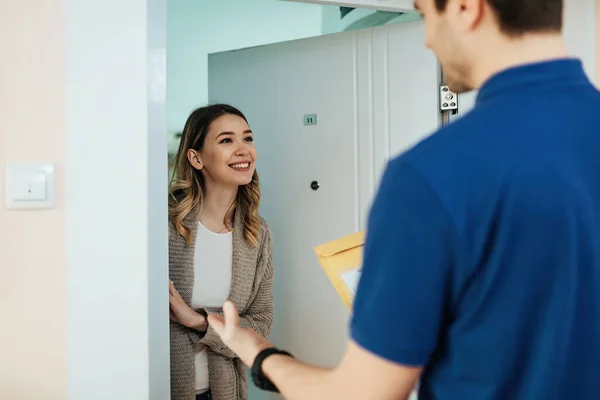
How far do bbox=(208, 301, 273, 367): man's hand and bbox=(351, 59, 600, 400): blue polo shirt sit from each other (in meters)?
0.22

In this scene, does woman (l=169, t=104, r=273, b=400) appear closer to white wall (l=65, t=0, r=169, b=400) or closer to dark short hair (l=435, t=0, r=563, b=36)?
white wall (l=65, t=0, r=169, b=400)

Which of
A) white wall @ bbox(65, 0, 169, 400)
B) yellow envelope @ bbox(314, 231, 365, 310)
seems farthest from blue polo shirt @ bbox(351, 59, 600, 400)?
white wall @ bbox(65, 0, 169, 400)

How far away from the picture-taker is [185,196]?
1825mm

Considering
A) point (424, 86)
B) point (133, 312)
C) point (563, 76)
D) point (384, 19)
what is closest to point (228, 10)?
point (384, 19)

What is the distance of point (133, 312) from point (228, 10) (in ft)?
6.60

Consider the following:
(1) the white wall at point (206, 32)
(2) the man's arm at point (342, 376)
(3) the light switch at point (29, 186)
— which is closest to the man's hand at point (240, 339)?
(2) the man's arm at point (342, 376)

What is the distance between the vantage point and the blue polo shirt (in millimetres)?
570

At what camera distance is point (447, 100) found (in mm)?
1966

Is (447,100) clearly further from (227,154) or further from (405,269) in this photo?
(405,269)

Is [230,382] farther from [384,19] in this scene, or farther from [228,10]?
[228,10]

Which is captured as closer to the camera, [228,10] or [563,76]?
[563,76]

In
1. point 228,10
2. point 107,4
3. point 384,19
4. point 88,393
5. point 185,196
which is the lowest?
point 88,393

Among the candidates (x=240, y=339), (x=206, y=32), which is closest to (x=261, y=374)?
(x=240, y=339)

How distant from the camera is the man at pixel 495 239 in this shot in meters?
0.57
